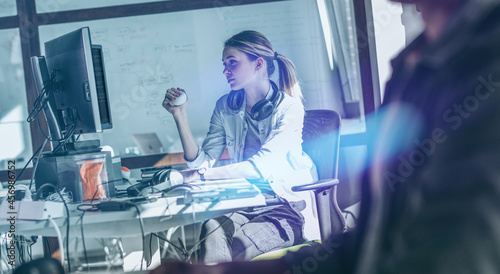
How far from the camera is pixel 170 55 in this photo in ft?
10.6

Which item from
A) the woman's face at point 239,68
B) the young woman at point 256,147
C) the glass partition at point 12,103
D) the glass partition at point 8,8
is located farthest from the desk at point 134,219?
the glass partition at point 8,8

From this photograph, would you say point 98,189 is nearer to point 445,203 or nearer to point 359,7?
point 445,203

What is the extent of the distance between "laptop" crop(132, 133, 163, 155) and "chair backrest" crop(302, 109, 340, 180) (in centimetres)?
121

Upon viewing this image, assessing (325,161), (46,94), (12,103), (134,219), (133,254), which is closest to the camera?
(134,219)

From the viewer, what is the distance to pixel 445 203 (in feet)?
0.87

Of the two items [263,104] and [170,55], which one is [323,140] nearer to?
[263,104]

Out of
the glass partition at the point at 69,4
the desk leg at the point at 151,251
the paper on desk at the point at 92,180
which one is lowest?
the desk leg at the point at 151,251

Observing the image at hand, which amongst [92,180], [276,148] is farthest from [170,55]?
[92,180]

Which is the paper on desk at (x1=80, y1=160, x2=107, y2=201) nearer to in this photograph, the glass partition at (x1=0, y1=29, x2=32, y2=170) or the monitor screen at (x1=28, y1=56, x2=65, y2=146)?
the monitor screen at (x1=28, y1=56, x2=65, y2=146)

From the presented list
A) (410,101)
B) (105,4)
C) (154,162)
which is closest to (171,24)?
(105,4)

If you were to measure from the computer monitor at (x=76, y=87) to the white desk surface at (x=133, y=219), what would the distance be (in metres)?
0.41

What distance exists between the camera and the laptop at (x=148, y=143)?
324cm

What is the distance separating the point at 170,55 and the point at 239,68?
624 millimetres

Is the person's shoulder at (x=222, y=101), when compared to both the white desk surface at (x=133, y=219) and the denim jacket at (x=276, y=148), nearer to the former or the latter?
the denim jacket at (x=276, y=148)
